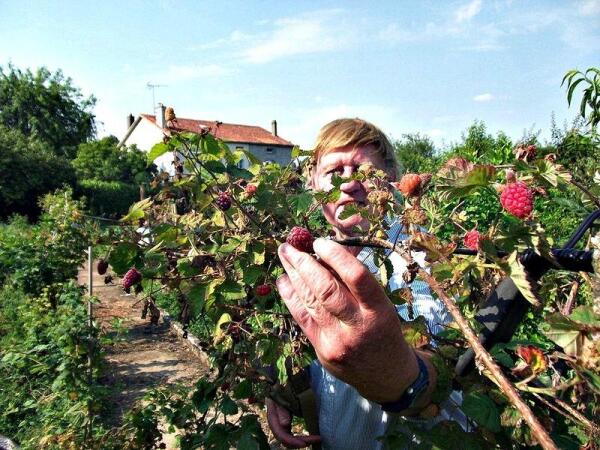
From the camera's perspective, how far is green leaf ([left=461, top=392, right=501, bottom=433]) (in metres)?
0.81

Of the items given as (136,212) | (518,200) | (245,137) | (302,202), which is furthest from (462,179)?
(245,137)

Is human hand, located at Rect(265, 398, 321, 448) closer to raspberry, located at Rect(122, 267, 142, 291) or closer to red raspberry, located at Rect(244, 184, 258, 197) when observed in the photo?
raspberry, located at Rect(122, 267, 142, 291)

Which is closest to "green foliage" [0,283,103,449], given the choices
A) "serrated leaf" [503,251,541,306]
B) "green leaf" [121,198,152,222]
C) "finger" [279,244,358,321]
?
"green leaf" [121,198,152,222]

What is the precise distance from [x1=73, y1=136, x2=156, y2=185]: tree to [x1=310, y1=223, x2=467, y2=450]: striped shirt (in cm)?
3615

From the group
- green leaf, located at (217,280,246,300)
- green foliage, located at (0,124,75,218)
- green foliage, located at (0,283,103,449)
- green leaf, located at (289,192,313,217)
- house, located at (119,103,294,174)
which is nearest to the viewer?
green leaf, located at (289,192,313,217)

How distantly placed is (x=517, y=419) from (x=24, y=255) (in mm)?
8580

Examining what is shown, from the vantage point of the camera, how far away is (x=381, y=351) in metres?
0.82

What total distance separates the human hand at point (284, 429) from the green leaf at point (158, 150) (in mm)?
1044

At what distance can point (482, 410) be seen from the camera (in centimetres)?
82

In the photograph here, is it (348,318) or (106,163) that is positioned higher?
(106,163)

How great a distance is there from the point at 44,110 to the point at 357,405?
4679 cm

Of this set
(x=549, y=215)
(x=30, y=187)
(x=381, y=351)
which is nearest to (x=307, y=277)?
(x=381, y=351)

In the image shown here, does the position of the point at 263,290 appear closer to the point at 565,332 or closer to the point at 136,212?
the point at 136,212

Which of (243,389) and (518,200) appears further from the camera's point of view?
(243,389)
